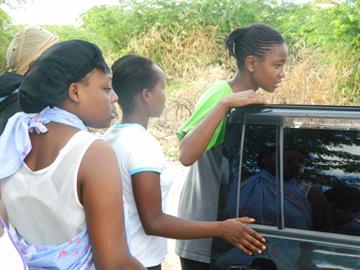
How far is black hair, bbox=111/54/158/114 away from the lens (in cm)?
223

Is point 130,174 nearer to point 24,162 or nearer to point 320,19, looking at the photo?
point 24,162

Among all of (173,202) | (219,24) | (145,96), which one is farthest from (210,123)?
(219,24)

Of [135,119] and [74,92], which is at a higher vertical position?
[74,92]

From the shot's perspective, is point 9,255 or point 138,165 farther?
point 138,165

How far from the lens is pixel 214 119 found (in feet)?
6.97

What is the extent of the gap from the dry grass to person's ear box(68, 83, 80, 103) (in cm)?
591

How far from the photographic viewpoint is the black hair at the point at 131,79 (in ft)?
7.33

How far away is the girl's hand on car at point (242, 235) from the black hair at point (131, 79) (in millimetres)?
626

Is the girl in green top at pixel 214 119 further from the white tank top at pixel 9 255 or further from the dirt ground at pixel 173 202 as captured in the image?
the white tank top at pixel 9 255

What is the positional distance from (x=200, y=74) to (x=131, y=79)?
800 cm

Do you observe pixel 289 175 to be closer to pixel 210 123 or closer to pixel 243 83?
pixel 210 123

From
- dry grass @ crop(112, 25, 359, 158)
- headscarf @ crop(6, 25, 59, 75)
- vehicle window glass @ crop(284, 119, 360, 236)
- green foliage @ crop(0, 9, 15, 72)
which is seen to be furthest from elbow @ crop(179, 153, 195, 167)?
green foliage @ crop(0, 9, 15, 72)

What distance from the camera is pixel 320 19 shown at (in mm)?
9891

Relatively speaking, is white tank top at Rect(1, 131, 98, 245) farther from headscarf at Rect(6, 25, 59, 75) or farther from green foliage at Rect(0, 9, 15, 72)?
green foliage at Rect(0, 9, 15, 72)
